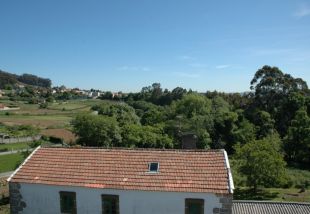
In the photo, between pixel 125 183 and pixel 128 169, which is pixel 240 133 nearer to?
pixel 128 169

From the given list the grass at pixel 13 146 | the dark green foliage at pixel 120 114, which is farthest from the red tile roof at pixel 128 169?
the dark green foliage at pixel 120 114

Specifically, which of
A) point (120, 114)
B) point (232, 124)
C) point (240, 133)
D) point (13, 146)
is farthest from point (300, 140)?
point (13, 146)

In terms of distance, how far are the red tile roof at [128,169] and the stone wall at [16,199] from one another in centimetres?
37

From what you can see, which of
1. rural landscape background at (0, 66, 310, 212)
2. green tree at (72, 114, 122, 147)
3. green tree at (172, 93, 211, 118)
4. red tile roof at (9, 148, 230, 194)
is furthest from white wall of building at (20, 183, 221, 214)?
green tree at (172, 93, 211, 118)

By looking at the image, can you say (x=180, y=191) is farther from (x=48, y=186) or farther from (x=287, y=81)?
(x=287, y=81)

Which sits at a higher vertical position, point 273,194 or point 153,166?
point 153,166

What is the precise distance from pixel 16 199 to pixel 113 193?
17.3 ft

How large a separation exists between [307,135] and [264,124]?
32.5ft

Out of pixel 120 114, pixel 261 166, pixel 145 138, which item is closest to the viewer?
pixel 261 166

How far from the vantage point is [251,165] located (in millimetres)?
30641

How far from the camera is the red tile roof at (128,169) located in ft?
54.7

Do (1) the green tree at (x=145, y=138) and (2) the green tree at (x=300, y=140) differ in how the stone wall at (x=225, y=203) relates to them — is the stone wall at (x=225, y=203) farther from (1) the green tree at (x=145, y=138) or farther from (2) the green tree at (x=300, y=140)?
(1) the green tree at (x=145, y=138)

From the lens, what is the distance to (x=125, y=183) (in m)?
17.0

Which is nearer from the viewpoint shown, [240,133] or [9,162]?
[9,162]
